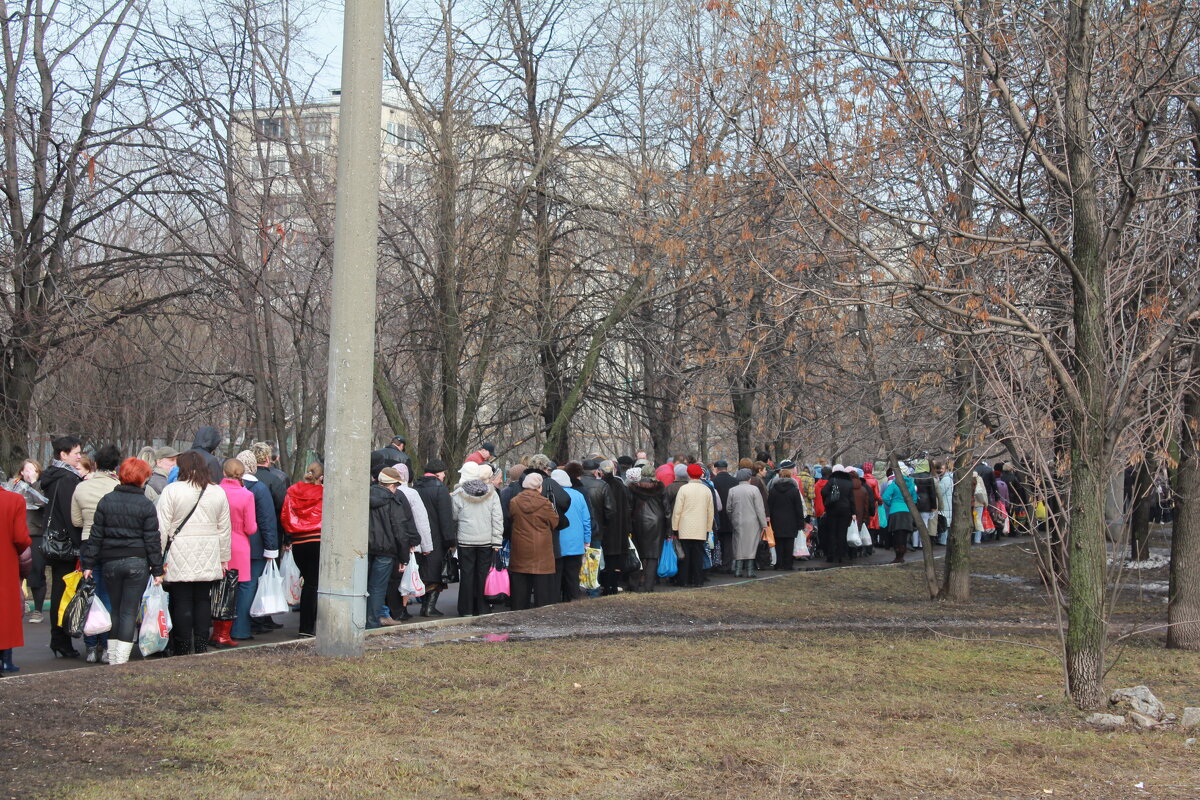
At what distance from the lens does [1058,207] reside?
476 inches

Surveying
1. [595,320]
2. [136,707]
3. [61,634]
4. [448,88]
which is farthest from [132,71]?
[136,707]

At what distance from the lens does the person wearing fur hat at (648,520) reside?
16844mm

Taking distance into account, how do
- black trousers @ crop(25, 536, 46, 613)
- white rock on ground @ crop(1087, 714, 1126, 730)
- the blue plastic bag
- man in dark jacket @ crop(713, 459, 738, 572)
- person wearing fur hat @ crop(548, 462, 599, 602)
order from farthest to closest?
man in dark jacket @ crop(713, 459, 738, 572)
the blue plastic bag
person wearing fur hat @ crop(548, 462, 599, 602)
black trousers @ crop(25, 536, 46, 613)
white rock on ground @ crop(1087, 714, 1126, 730)

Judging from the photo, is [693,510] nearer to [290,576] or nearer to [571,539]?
[571,539]

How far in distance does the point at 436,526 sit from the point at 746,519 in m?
6.90

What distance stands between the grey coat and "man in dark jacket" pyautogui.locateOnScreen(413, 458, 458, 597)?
6443 millimetres

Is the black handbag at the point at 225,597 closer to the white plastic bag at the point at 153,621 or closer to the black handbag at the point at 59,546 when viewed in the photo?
the white plastic bag at the point at 153,621

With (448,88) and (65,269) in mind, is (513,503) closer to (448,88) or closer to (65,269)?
(65,269)

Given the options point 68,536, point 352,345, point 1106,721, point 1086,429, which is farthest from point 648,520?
point 1106,721

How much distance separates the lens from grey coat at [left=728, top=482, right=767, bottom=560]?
19297mm

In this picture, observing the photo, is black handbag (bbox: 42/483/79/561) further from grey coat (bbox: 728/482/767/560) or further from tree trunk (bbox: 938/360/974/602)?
grey coat (bbox: 728/482/767/560)

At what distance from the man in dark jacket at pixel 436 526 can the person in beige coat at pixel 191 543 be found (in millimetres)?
3612

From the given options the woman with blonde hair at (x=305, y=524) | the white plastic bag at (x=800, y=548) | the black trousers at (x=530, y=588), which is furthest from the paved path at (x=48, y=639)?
the white plastic bag at (x=800, y=548)

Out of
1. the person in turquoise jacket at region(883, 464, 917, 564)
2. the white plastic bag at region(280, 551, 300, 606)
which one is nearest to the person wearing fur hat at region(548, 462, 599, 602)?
the white plastic bag at region(280, 551, 300, 606)
